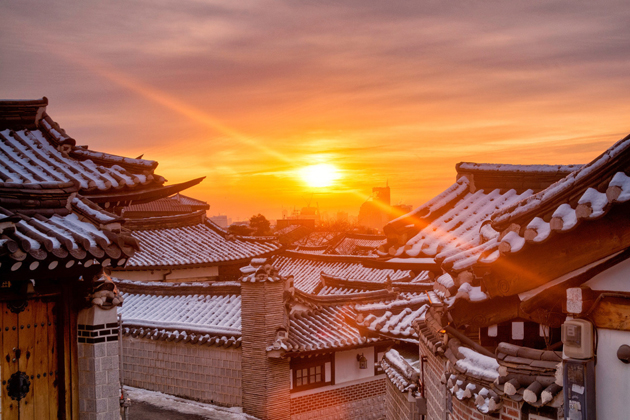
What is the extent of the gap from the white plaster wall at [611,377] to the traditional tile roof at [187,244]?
24315 mm

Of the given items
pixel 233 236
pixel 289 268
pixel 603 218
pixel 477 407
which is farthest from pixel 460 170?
pixel 289 268

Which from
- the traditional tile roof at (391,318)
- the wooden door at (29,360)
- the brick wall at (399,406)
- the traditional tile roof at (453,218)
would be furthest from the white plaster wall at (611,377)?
the traditional tile roof at (391,318)


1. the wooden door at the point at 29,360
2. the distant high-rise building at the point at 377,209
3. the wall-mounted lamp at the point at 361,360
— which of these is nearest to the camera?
the wooden door at the point at 29,360

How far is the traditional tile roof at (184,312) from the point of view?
18.8 metres

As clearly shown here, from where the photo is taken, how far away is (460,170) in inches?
380

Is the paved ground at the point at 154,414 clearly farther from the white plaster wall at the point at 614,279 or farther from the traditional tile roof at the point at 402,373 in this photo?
the white plaster wall at the point at 614,279

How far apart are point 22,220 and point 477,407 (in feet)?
17.7

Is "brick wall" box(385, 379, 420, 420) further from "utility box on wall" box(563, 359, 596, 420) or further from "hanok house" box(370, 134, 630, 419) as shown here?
"utility box on wall" box(563, 359, 596, 420)

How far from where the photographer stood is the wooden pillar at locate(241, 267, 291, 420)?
57.4 ft

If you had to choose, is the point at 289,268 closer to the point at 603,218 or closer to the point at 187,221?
the point at 187,221

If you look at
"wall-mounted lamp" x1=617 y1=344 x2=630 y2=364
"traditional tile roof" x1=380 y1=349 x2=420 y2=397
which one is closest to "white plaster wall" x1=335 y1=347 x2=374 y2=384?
"traditional tile roof" x1=380 y1=349 x2=420 y2=397

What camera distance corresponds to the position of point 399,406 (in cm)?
1235

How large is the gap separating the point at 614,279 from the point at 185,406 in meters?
17.1

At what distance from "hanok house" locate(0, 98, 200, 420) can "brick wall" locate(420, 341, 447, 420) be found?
4476mm
